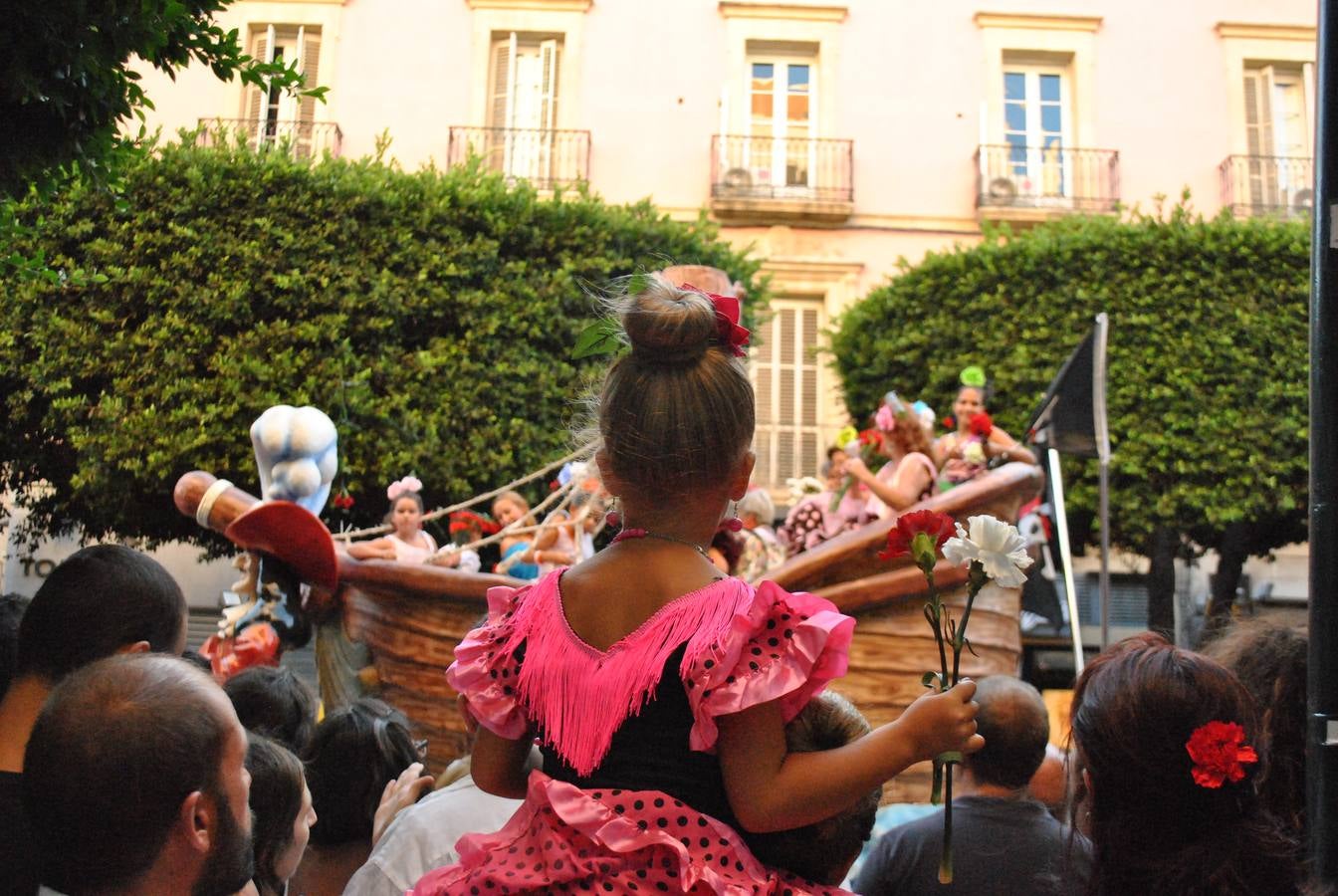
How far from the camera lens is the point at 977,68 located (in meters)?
19.8

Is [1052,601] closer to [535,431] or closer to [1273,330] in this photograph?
[535,431]

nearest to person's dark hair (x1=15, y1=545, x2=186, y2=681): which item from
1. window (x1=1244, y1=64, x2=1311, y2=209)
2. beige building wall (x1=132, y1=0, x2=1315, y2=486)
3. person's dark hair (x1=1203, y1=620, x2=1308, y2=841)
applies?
person's dark hair (x1=1203, y1=620, x2=1308, y2=841)

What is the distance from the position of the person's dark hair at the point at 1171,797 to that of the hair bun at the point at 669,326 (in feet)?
3.07

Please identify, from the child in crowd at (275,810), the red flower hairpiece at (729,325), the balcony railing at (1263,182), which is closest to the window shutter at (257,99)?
the balcony railing at (1263,182)

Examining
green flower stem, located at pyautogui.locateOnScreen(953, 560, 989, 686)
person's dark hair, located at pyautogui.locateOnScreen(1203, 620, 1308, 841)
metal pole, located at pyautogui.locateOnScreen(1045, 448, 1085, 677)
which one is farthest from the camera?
metal pole, located at pyautogui.locateOnScreen(1045, 448, 1085, 677)

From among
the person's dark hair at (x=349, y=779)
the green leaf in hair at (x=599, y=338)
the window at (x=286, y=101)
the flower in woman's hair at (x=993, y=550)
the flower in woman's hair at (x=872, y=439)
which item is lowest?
the person's dark hair at (x=349, y=779)

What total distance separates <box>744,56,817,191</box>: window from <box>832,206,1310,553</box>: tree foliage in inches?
145

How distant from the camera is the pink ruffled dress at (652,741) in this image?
1886mm

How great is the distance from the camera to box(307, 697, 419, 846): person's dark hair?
3312 mm

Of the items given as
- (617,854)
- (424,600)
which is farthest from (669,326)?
(424,600)

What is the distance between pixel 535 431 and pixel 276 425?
7547 millimetres

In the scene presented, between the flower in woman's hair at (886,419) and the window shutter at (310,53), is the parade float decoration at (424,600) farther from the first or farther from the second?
the window shutter at (310,53)

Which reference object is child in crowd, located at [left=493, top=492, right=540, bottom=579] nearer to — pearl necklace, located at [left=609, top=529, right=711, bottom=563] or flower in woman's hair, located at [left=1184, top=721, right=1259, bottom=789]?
pearl necklace, located at [left=609, top=529, right=711, bottom=563]

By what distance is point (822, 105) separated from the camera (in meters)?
19.8
